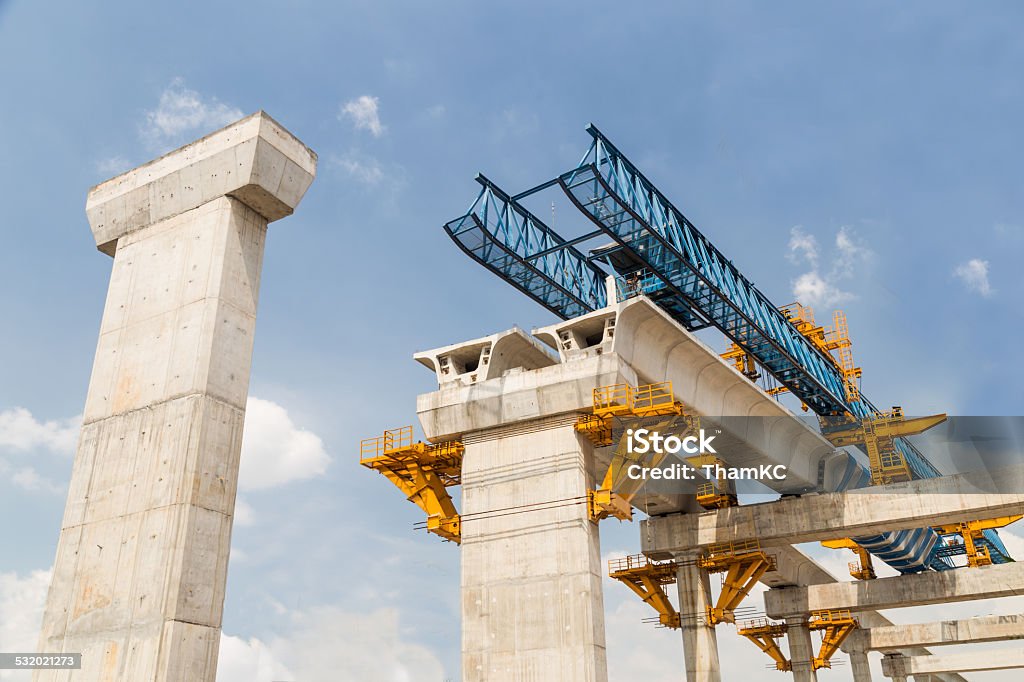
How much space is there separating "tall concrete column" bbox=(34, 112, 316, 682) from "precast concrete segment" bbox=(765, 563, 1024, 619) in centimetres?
3096

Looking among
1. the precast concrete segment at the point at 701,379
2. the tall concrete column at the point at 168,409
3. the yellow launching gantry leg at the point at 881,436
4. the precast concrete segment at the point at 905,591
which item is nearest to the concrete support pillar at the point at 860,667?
the precast concrete segment at the point at 905,591

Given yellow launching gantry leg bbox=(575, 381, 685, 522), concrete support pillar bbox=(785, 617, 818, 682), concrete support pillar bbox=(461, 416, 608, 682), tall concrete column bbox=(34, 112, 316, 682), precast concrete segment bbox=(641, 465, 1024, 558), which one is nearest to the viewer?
tall concrete column bbox=(34, 112, 316, 682)

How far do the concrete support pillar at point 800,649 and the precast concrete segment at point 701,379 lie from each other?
10763 mm

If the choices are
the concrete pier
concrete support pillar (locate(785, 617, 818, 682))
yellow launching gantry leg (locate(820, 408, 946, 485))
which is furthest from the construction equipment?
concrete support pillar (locate(785, 617, 818, 682))

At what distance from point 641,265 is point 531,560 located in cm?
1069

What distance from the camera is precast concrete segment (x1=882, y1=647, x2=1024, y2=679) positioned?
53094 millimetres

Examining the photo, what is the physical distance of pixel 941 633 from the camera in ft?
148

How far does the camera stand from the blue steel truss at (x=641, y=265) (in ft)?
89.2

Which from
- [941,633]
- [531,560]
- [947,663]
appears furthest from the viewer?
[947,663]

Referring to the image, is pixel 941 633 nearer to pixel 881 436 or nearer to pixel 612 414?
pixel 881 436

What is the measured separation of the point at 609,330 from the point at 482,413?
15.0 ft

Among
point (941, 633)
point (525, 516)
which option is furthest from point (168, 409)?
point (941, 633)

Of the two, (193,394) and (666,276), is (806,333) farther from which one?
(193,394)

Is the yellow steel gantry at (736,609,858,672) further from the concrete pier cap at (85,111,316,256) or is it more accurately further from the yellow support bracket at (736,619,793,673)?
the concrete pier cap at (85,111,316,256)
